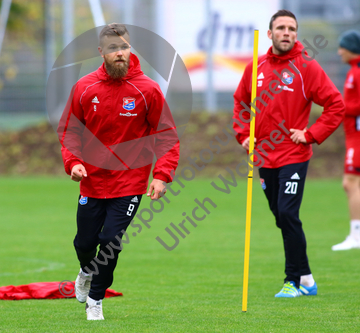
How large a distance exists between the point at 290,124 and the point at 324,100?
14.4 inches

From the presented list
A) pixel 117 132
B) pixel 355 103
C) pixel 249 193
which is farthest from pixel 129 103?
pixel 355 103

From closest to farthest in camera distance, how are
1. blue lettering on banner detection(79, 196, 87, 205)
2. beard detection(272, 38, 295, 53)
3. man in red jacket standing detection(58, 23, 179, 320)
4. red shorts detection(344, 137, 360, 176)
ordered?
man in red jacket standing detection(58, 23, 179, 320) < blue lettering on banner detection(79, 196, 87, 205) < beard detection(272, 38, 295, 53) < red shorts detection(344, 137, 360, 176)

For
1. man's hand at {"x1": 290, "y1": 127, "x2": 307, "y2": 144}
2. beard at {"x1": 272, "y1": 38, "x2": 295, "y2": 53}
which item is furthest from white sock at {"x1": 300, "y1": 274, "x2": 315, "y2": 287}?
beard at {"x1": 272, "y1": 38, "x2": 295, "y2": 53}

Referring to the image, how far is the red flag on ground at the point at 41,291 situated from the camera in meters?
5.49

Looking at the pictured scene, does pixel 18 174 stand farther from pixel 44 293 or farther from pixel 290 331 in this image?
pixel 290 331

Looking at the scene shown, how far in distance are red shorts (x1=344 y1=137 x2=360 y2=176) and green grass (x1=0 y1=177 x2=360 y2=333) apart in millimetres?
1099

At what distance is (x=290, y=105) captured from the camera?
5.54 metres

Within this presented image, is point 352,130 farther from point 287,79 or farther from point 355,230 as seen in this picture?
point 287,79

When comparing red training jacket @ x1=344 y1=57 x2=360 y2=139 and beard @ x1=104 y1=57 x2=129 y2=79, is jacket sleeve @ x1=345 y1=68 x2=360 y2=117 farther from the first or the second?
beard @ x1=104 y1=57 x2=129 y2=79

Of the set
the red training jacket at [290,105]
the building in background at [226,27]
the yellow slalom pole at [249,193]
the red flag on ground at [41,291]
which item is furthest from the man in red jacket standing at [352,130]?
the building in background at [226,27]

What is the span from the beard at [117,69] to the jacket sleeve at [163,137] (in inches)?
11.0

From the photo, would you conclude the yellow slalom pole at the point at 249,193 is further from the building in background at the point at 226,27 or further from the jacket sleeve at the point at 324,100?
the building in background at the point at 226,27

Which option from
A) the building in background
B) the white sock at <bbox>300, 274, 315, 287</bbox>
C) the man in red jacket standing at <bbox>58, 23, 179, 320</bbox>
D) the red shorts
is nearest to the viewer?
the man in red jacket standing at <bbox>58, 23, 179, 320</bbox>

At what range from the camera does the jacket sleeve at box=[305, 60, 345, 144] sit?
5410mm
